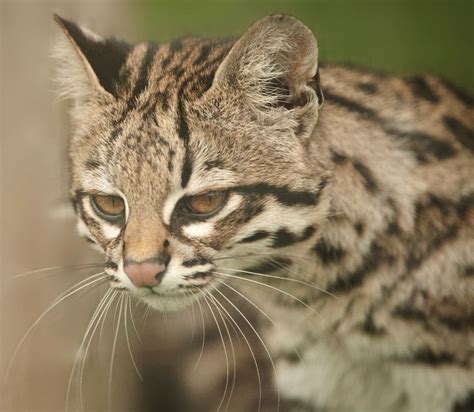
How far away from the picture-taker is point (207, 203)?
1314 millimetres

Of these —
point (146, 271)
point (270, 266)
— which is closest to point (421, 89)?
point (270, 266)

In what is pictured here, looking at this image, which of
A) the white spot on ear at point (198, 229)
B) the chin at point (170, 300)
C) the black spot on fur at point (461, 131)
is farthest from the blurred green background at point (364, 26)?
the chin at point (170, 300)

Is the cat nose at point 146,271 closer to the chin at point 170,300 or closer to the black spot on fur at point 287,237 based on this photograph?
the chin at point 170,300

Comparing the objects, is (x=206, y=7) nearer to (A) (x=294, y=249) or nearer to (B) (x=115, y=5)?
(B) (x=115, y=5)

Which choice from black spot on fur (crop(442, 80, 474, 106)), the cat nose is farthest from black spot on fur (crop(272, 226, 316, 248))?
black spot on fur (crop(442, 80, 474, 106))

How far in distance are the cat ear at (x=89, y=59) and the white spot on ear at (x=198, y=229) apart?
31 cm

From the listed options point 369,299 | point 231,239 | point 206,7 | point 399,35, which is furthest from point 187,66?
point 369,299

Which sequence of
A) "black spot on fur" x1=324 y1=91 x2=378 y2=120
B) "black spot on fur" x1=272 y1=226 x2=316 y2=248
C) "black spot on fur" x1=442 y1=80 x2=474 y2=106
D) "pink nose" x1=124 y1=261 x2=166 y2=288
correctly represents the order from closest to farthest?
"pink nose" x1=124 y1=261 x2=166 y2=288
"black spot on fur" x1=272 y1=226 x2=316 y2=248
"black spot on fur" x1=324 y1=91 x2=378 y2=120
"black spot on fur" x1=442 y1=80 x2=474 y2=106

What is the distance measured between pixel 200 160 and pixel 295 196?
0.64ft

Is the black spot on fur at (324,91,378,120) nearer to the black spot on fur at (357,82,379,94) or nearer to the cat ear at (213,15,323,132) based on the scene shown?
the black spot on fur at (357,82,379,94)

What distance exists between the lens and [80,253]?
5.12 ft

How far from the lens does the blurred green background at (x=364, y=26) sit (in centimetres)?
147

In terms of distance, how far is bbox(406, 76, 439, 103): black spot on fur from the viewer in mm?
1551

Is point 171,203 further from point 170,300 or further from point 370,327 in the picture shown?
point 370,327
